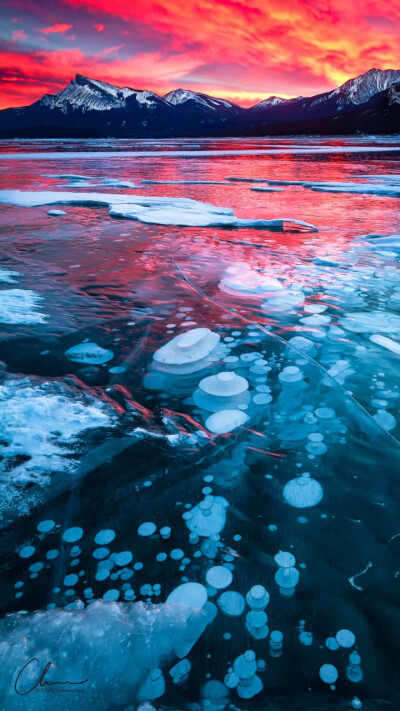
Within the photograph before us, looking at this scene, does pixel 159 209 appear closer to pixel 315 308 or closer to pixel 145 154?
pixel 315 308

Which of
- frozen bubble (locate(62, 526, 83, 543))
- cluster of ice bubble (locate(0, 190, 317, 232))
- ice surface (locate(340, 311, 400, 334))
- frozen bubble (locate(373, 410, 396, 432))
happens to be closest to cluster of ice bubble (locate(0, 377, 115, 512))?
frozen bubble (locate(62, 526, 83, 543))

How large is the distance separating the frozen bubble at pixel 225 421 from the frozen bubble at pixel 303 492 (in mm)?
430

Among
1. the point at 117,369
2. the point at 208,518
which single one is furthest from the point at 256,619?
the point at 117,369

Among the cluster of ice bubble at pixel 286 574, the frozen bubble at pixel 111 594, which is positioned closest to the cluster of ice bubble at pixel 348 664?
the cluster of ice bubble at pixel 286 574

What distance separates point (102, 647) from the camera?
1.02 m

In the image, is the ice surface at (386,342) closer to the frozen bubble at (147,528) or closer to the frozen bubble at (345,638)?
the frozen bubble at (345,638)

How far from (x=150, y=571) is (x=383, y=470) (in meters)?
1.08

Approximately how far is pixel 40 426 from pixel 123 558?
834 mm

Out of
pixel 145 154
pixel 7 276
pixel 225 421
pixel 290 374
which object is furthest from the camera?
pixel 145 154

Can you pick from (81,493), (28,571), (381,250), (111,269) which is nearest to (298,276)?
(381,250)

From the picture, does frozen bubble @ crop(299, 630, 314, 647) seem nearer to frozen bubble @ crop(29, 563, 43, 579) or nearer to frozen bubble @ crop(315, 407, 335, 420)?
frozen bubble @ crop(29, 563, 43, 579)

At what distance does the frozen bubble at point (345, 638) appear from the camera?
105cm

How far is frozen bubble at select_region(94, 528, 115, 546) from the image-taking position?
1.33 m

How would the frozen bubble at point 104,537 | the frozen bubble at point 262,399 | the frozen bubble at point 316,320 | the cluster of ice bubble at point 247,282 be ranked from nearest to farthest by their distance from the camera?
1. the frozen bubble at point 104,537
2. the frozen bubble at point 262,399
3. the frozen bubble at point 316,320
4. the cluster of ice bubble at point 247,282
